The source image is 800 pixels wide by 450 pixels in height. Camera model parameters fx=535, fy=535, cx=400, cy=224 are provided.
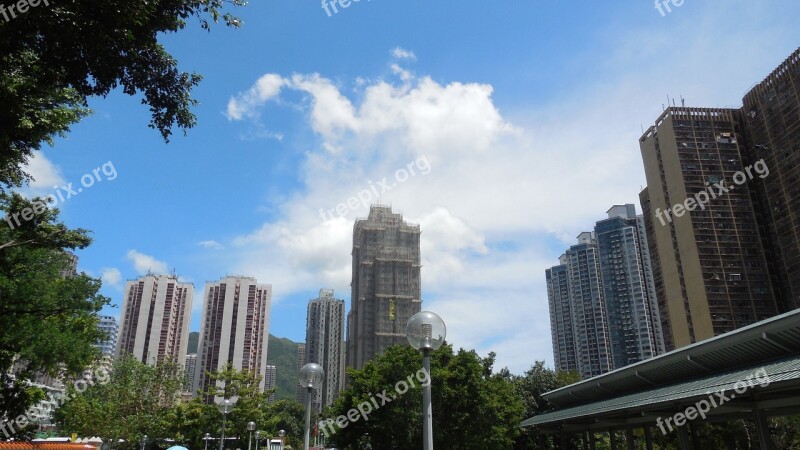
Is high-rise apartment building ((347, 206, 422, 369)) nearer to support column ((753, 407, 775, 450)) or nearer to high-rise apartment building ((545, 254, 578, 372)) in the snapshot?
high-rise apartment building ((545, 254, 578, 372))

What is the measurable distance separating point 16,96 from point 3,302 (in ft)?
35.9

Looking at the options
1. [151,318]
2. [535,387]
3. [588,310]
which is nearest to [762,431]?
[535,387]

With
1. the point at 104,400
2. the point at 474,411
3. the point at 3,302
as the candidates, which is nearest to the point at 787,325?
the point at 474,411

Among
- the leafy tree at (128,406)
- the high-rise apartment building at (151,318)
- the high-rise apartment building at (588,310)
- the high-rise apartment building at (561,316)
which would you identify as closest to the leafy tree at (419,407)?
the leafy tree at (128,406)

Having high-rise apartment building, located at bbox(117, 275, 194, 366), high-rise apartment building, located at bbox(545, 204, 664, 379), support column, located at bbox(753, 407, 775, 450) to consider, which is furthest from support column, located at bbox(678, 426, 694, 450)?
high-rise apartment building, located at bbox(117, 275, 194, 366)

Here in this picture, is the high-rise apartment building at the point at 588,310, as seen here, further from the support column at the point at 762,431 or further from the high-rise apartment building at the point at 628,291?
the support column at the point at 762,431

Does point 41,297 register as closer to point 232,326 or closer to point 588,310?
point 232,326

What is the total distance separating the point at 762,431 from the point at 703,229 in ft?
150

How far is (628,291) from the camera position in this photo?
8038 centimetres

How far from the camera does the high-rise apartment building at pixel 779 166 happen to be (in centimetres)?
4822

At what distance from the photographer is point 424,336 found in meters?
7.43

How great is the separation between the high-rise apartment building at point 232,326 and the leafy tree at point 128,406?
40282mm

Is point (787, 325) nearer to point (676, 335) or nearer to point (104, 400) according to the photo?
point (104, 400)

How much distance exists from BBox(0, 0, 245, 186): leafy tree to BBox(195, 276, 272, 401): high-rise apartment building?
2708 inches
